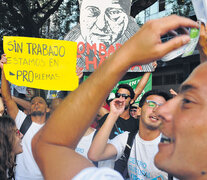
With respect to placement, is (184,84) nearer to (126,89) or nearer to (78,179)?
(78,179)

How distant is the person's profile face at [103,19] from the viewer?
6.02m

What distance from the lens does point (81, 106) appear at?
886 mm

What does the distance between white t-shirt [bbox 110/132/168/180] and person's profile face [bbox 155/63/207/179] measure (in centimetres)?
161

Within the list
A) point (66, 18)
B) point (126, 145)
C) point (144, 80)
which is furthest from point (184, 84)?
point (66, 18)

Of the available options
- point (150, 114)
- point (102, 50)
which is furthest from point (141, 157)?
point (102, 50)

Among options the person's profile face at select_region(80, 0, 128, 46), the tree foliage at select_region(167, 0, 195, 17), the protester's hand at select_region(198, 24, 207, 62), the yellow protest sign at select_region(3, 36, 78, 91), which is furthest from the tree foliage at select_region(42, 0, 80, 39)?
the protester's hand at select_region(198, 24, 207, 62)

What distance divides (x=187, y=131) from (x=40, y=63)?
11.9 ft

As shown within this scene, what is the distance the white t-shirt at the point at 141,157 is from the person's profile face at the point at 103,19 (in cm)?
361

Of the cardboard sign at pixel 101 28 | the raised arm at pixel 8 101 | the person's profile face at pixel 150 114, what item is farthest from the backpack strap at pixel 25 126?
the cardboard sign at pixel 101 28

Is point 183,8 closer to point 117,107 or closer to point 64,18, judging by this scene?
point 64,18

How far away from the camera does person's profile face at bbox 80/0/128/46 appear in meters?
6.02

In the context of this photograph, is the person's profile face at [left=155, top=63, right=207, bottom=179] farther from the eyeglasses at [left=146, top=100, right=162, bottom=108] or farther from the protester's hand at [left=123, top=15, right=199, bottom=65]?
the eyeglasses at [left=146, top=100, right=162, bottom=108]

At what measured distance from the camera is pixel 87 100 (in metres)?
0.88

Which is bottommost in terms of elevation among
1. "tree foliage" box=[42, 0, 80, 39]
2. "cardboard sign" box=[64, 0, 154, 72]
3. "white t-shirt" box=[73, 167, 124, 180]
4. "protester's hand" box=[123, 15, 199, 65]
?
"white t-shirt" box=[73, 167, 124, 180]
